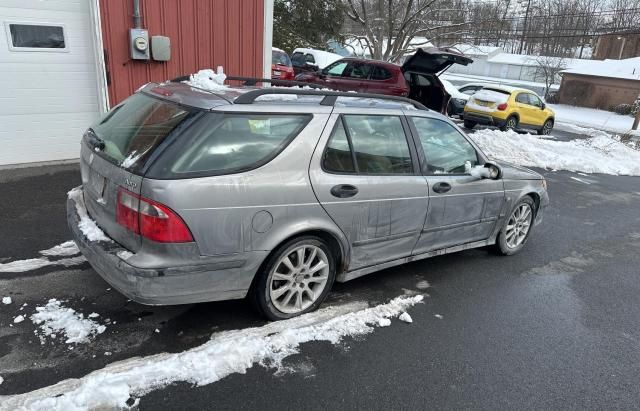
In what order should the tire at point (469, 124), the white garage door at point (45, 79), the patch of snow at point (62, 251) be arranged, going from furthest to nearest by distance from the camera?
the tire at point (469, 124), the white garage door at point (45, 79), the patch of snow at point (62, 251)

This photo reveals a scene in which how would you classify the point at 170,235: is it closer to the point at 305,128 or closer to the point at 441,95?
the point at 305,128

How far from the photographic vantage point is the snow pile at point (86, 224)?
300 cm

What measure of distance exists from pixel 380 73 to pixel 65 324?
11123 mm

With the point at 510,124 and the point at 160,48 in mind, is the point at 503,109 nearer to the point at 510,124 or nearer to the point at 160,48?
the point at 510,124

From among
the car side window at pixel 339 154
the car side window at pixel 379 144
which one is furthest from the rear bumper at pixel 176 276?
the car side window at pixel 379 144

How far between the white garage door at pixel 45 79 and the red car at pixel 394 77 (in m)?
6.67

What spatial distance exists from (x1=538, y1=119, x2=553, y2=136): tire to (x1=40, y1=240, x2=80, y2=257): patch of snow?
17.2m

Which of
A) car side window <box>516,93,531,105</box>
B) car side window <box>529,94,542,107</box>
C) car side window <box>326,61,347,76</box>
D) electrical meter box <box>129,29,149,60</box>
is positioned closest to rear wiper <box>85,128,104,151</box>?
electrical meter box <box>129,29,149,60</box>

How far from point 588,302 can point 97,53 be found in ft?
22.7

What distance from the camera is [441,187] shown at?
392cm

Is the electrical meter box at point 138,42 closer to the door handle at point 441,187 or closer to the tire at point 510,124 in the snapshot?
the door handle at point 441,187

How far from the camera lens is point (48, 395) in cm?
245

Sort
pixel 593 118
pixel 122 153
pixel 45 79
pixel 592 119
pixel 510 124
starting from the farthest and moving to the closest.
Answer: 1. pixel 593 118
2. pixel 592 119
3. pixel 510 124
4. pixel 45 79
5. pixel 122 153

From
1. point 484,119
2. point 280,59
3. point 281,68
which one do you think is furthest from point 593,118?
point 281,68
